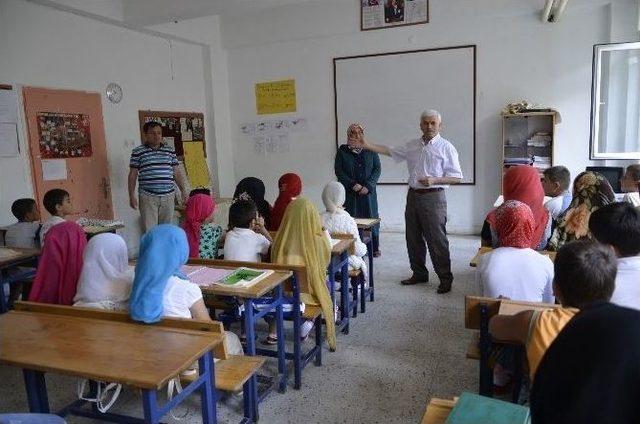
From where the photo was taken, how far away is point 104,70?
5406mm

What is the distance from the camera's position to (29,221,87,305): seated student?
2447 millimetres

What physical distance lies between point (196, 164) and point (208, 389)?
5263 mm

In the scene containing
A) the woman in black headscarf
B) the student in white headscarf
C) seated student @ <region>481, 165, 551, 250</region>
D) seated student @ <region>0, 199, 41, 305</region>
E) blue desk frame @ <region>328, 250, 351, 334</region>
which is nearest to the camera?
seated student @ <region>481, 165, 551, 250</region>

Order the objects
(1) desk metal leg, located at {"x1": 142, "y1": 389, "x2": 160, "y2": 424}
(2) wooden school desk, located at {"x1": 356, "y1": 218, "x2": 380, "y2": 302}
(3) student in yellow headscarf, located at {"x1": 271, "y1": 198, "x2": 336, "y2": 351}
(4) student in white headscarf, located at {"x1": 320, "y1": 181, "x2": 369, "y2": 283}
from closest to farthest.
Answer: (1) desk metal leg, located at {"x1": 142, "y1": 389, "x2": 160, "y2": 424}
(3) student in yellow headscarf, located at {"x1": 271, "y1": 198, "x2": 336, "y2": 351}
(4) student in white headscarf, located at {"x1": 320, "y1": 181, "x2": 369, "y2": 283}
(2) wooden school desk, located at {"x1": 356, "y1": 218, "x2": 380, "y2": 302}

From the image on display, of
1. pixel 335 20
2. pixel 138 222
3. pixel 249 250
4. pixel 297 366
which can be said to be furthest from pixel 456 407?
pixel 335 20

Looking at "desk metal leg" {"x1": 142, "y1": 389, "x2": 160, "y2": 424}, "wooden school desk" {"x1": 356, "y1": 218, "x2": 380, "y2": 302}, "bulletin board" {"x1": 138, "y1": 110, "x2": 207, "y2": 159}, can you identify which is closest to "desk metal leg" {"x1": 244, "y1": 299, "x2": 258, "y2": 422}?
"desk metal leg" {"x1": 142, "y1": 389, "x2": 160, "y2": 424}

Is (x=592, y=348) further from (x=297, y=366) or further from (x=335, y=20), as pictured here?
(x=335, y=20)

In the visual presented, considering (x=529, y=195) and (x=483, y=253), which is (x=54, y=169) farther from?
(x=529, y=195)

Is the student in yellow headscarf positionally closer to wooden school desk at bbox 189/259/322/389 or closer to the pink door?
wooden school desk at bbox 189/259/322/389

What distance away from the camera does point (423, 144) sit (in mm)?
4172

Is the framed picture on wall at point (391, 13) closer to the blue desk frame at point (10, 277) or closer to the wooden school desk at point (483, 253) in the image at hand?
the wooden school desk at point (483, 253)

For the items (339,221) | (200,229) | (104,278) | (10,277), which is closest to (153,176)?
(10,277)

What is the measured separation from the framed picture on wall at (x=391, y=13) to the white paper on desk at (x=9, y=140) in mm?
4300

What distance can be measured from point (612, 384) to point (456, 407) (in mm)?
694
